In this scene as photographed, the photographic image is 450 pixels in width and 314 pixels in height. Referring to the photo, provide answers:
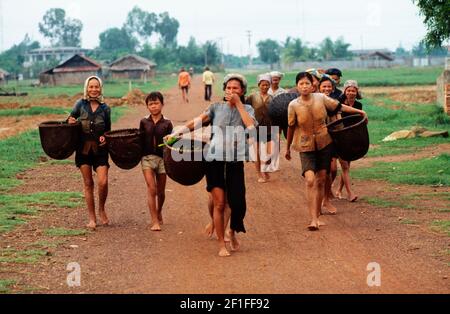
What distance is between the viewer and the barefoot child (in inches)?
397

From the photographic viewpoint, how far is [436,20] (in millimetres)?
21328

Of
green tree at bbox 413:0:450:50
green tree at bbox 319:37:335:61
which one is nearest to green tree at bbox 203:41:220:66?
green tree at bbox 319:37:335:61

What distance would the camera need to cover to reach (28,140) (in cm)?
2131

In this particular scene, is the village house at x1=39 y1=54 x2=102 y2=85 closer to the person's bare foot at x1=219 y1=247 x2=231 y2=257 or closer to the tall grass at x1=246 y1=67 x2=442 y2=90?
the tall grass at x1=246 y1=67 x2=442 y2=90

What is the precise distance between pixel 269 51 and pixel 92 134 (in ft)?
504

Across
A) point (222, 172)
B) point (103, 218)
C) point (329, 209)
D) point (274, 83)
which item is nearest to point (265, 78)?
point (274, 83)

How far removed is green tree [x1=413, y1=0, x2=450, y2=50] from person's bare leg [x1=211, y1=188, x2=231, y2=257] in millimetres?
13070

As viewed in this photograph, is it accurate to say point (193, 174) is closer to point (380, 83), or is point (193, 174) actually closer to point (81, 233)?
point (81, 233)

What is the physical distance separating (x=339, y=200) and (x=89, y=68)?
71.5 meters

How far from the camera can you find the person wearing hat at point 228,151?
8602 mm

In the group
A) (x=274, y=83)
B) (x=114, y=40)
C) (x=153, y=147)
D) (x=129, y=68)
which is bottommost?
(x=153, y=147)

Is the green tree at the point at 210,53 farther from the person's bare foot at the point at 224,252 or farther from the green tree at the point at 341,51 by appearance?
the person's bare foot at the point at 224,252

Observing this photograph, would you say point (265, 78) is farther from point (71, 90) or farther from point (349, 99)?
point (71, 90)
